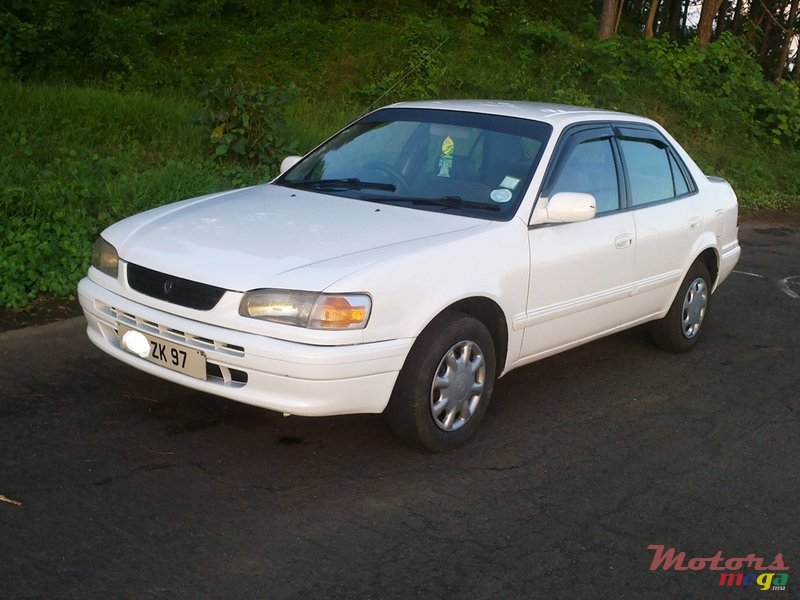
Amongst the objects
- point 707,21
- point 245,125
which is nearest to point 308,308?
point 245,125

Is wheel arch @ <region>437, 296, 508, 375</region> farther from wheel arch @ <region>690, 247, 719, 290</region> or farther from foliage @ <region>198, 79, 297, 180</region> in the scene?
foliage @ <region>198, 79, 297, 180</region>

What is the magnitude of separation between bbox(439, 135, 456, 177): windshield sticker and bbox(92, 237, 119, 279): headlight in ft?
5.63

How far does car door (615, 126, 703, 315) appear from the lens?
19.4ft

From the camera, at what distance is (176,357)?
434 cm

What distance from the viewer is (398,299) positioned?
169 inches

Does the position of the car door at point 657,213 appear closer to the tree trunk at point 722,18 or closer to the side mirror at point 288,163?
the side mirror at point 288,163

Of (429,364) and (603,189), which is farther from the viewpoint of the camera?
(603,189)

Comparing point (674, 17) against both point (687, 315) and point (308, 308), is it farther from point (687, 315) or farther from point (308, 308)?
point (308, 308)

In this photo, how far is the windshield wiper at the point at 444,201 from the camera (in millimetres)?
5086

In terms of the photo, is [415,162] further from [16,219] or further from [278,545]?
[16,219]

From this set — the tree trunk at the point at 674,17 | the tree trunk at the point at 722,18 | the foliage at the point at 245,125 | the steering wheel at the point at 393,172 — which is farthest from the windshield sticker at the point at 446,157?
the tree trunk at the point at 722,18

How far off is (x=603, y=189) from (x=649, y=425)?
52.4 inches

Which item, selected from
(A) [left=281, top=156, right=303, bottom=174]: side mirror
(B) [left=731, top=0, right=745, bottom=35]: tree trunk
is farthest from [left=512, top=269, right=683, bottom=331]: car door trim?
(B) [left=731, top=0, right=745, bottom=35]: tree trunk

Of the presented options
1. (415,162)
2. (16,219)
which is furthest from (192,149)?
(415,162)
